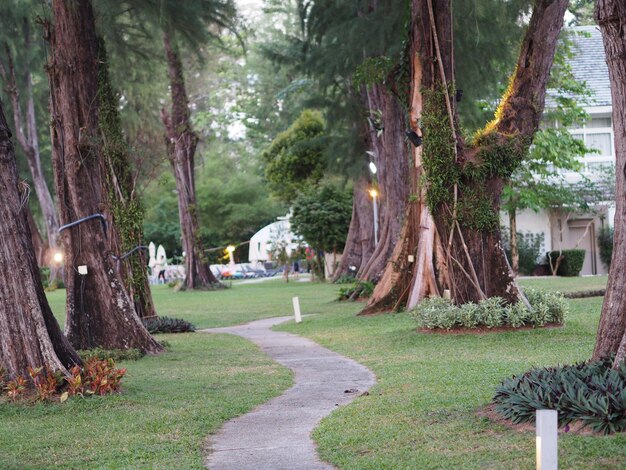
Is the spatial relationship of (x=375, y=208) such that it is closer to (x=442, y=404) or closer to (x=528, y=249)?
(x=528, y=249)

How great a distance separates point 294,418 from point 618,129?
4.19 meters

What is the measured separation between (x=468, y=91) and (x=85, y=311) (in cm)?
1347

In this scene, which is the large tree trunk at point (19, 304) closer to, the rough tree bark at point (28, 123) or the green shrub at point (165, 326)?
the green shrub at point (165, 326)

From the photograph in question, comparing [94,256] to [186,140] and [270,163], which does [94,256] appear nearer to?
[186,140]

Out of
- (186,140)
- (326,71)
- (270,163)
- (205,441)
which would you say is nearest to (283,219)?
(270,163)

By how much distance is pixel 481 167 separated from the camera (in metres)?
18.0

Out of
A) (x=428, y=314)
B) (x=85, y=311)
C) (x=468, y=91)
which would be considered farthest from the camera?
(x=468, y=91)

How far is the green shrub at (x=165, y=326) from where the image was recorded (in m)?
21.0

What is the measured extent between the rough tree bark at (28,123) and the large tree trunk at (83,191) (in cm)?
2291

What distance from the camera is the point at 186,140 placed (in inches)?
1625

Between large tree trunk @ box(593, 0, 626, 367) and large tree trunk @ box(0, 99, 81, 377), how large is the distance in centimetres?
605

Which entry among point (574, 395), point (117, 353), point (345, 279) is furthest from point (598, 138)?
point (574, 395)

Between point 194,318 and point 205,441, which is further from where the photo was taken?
point 194,318

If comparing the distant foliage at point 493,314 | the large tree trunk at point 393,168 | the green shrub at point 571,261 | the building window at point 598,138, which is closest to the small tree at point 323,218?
the green shrub at point 571,261
